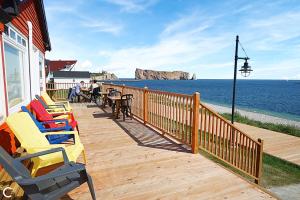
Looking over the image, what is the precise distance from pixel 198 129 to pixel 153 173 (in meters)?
1.89

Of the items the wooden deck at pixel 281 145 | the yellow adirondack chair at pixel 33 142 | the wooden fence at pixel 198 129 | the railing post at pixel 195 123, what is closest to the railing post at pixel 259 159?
the wooden fence at pixel 198 129

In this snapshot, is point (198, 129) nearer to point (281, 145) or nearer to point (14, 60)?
point (14, 60)

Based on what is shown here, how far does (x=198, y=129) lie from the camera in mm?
5125

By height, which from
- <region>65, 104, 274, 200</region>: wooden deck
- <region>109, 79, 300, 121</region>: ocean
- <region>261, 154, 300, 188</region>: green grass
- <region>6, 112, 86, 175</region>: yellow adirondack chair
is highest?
<region>6, 112, 86, 175</region>: yellow adirondack chair

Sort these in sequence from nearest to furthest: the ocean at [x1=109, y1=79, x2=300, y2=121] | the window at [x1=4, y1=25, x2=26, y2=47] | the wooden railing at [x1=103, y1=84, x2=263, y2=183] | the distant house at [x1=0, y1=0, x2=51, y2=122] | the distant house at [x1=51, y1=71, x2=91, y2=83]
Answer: the distant house at [x1=0, y1=0, x2=51, y2=122] < the window at [x1=4, y1=25, x2=26, y2=47] < the wooden railing at [x1=103, y1=84, x2=263, y2=183] < the ocean at [x1=109, y1=79, x2=300, y2=121] < the distant house at [x1=51, y1=71, x2=91, y2=83]

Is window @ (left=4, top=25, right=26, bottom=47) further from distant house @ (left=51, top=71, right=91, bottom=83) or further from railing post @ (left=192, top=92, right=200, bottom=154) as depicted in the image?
distant house @ (left=51, top=71, right=91, bottom=83)

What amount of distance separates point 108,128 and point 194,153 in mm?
3045

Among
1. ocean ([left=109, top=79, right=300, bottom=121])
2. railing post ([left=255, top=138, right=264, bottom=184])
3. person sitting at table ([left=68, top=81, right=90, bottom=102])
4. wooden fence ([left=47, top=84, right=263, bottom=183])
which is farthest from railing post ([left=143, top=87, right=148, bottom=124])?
ocean ([left=109, top=79, right=300, bottom=121])

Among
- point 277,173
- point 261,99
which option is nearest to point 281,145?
point 277,173

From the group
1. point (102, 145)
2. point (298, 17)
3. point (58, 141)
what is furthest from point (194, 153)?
point (298, 17)

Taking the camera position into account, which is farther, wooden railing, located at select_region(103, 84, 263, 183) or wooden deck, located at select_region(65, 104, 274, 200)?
wooden railing, located at select_region(103, 84, 263, 183)

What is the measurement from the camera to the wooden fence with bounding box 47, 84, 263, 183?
469cm

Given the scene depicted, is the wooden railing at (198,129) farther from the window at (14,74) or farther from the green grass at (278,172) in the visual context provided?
the window at (14,74)

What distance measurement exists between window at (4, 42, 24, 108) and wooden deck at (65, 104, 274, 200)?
1848 millimetres
